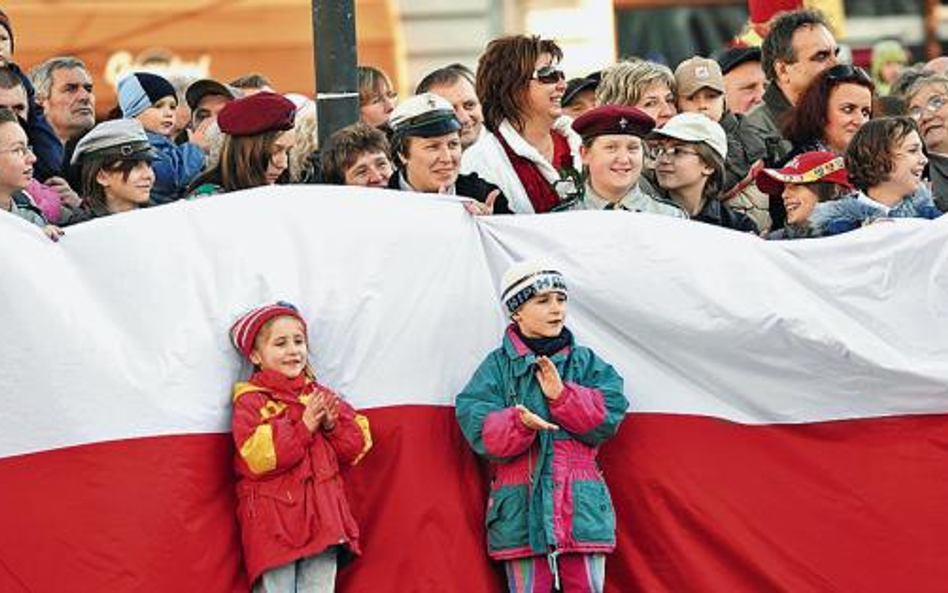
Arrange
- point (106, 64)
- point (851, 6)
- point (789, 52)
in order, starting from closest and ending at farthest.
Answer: point (789, 52)
point (106, 64)
point (851, 6)

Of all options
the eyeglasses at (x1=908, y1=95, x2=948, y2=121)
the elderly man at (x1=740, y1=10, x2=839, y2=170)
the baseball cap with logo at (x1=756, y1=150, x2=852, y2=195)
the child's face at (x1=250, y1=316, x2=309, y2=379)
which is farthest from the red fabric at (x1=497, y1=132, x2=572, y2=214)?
the eyeglasses at (x1=908, y1=95, x2=948, y2=121)

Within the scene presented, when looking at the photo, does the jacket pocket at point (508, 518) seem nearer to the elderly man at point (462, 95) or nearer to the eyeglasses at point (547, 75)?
the eyeglasses at point (547, 75)

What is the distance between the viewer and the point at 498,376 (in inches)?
339

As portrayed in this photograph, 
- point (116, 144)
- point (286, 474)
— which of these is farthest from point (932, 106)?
point (286, 474)

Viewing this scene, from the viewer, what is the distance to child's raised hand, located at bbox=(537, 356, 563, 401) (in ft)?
27.8

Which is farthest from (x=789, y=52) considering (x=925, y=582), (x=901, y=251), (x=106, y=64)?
(x=106, y=64)

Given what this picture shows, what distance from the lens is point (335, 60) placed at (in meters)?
9.62

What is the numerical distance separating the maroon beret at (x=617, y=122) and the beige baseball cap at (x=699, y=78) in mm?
1674

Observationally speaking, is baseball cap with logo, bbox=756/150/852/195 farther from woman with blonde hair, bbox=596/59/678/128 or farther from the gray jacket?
woman with blonde hair, bbox=596/59/678/128

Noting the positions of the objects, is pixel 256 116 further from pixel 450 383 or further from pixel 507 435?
pixel 507 435

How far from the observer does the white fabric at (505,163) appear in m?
9.87

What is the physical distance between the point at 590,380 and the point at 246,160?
169cm

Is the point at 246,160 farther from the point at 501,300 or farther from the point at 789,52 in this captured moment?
the point at 789,52

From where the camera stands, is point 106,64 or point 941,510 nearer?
point 941,510
